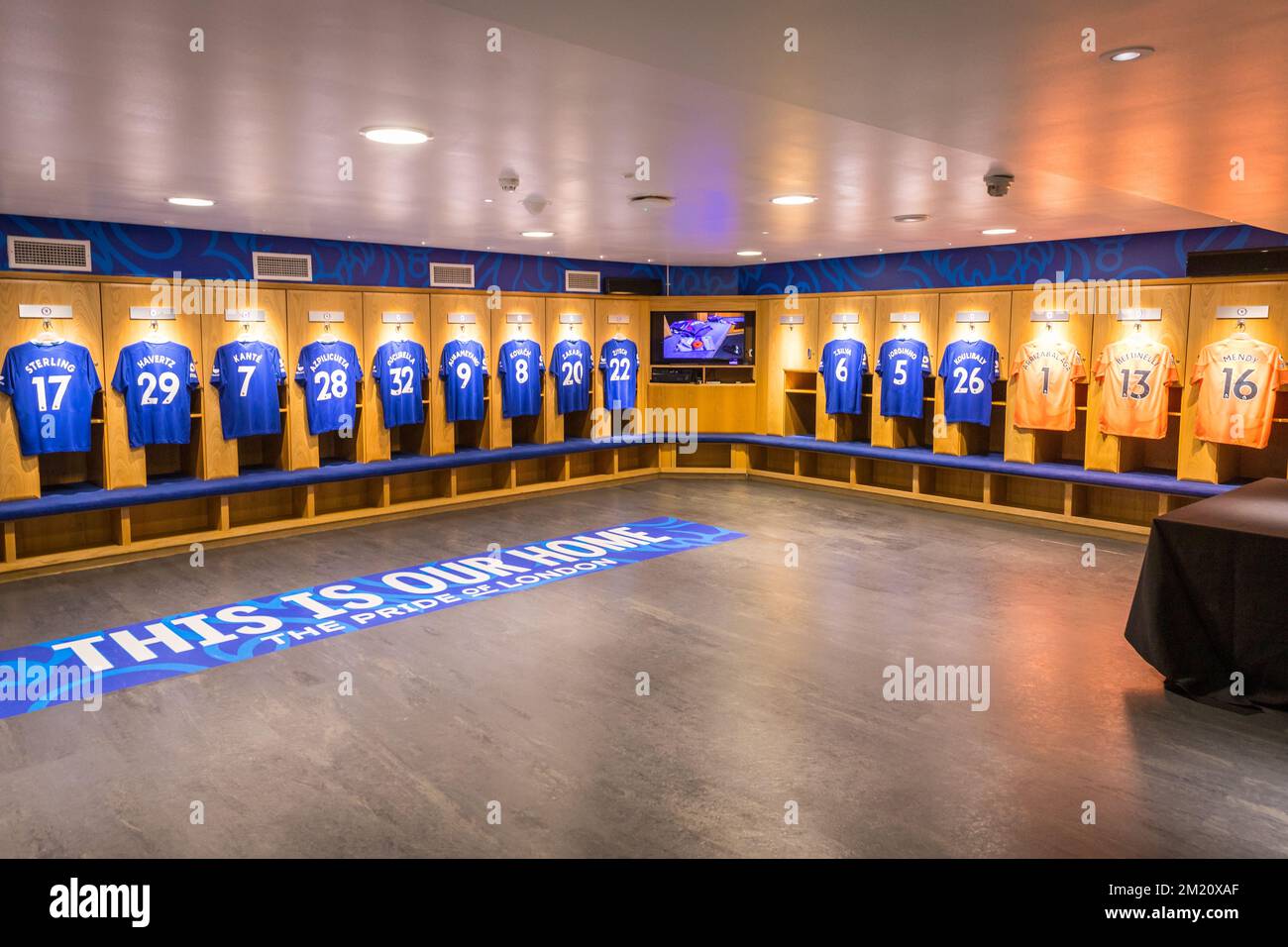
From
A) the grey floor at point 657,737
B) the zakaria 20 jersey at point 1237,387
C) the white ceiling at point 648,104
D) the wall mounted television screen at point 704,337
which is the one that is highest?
the white ceiling at point 648,104

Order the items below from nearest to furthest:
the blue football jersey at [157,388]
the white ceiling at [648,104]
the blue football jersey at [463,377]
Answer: the white ceiling at [648,104]
the blue football jersey at [157,388]
the blue football jersey at [463,377]

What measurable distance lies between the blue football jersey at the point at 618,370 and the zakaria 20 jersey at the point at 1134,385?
5157 mm

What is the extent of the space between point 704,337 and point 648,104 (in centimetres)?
776

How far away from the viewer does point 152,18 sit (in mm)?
2455

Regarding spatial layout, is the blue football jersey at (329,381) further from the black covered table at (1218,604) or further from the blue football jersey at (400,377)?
the black covered table at (1218,604)

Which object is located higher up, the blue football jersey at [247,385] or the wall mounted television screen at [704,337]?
the wall mounted television screen at [704,337]

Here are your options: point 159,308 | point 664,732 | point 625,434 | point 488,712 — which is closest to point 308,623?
point 488,712

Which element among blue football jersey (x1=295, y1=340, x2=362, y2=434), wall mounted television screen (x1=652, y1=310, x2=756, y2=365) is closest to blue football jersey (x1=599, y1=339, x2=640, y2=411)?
wall mounted television screen (x1=652, y1=310, x2=756, y2=365)

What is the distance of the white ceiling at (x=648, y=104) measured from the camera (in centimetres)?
235

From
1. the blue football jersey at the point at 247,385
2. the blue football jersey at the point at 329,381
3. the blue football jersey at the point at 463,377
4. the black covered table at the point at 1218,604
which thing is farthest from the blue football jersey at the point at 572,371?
the black covered table at the point at 1218,604

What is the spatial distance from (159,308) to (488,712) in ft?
16.9

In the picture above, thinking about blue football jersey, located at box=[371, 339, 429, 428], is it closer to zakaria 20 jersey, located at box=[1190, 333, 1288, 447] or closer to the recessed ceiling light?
the recessed ceiling light

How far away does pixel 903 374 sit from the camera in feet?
31.1

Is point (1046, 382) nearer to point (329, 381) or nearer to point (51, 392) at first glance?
point (329, 381)
